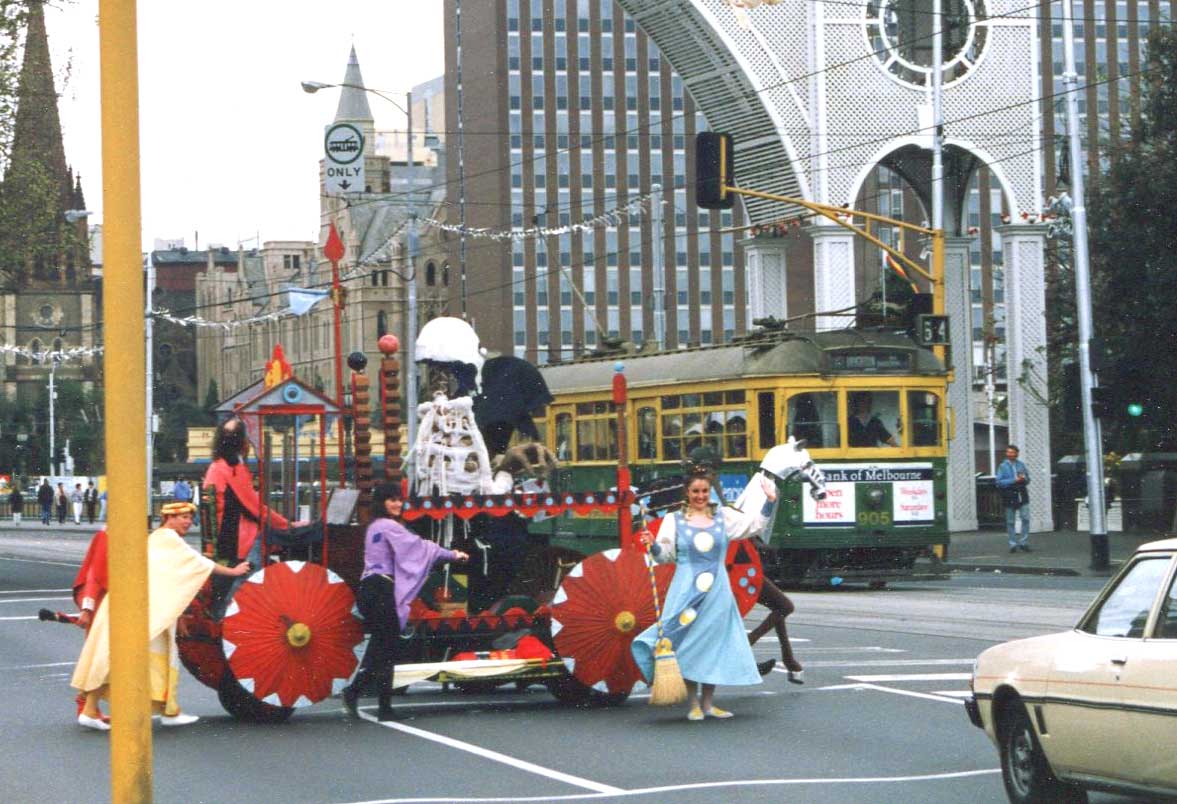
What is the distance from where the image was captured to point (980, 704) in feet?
30.3

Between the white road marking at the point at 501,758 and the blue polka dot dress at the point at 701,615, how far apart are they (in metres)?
1.33

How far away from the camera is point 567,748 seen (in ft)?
38.5

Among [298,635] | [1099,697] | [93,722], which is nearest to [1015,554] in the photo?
[298,635]

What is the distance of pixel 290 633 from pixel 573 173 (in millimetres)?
111730

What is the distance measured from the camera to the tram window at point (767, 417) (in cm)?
2688

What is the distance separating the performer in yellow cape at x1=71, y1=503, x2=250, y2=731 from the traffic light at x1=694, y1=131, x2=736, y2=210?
1689cm

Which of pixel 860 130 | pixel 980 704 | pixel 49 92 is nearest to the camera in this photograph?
pixel 980 704

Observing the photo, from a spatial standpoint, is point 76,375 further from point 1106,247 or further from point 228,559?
point 228,559

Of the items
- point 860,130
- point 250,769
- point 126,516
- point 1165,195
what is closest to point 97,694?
point 250,769

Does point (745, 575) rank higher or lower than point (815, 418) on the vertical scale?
lower

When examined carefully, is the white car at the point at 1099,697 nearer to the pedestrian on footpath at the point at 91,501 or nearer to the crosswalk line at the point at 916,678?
the crosswalk line at the point at 916,678

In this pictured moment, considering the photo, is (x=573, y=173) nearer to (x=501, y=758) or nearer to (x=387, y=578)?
(x=387, y=578)

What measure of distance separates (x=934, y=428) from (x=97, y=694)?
1678cm

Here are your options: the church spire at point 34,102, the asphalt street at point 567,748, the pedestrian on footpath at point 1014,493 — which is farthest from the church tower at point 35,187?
the asphalt street at point 567,748
